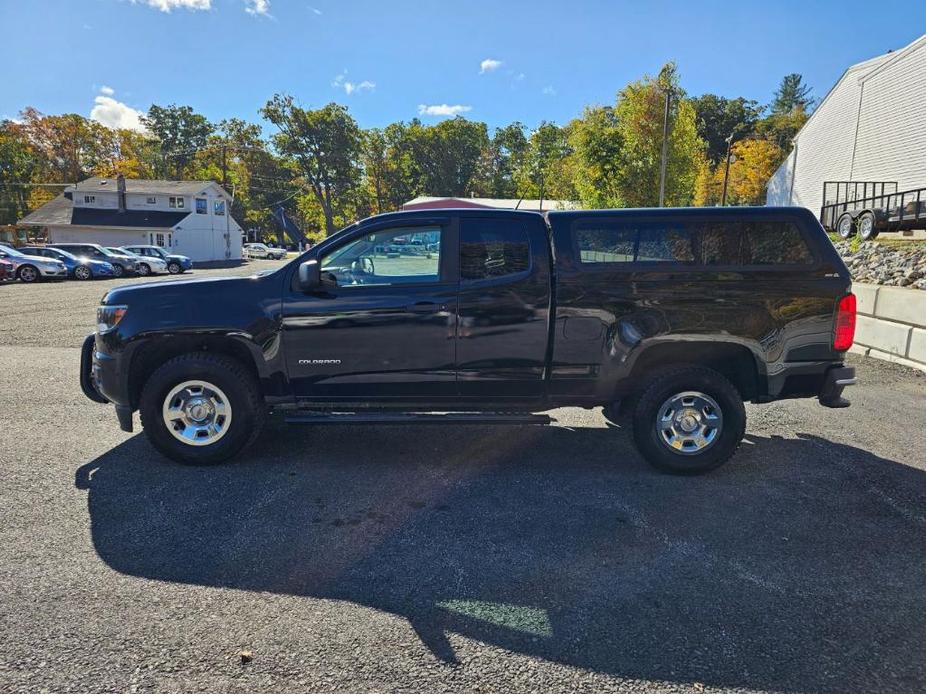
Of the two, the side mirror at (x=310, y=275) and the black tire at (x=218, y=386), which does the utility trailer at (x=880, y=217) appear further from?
the black tire at (x=218, y=386)

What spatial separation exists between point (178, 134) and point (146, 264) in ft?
227

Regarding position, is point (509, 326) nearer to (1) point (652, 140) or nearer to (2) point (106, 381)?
(2) point (106, 381)

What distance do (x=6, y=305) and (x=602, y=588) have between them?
59.9 ft

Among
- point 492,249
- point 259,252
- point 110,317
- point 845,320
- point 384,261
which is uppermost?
point 259,252

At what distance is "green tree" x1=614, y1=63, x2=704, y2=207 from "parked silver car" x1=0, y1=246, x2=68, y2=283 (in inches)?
1072

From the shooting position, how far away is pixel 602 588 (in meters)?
3.05

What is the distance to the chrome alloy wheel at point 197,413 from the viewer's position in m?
4.58

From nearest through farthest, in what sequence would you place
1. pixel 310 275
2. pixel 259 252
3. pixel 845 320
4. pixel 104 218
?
1. pixel 310 275
2. pixel 845 320
3. pixel 104 218
4. pixel 259 252

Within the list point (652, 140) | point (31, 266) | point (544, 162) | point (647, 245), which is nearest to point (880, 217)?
point (652, 140)

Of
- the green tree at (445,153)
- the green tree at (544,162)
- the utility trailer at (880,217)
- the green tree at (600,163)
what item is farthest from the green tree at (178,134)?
the utility trailer at (880,217)

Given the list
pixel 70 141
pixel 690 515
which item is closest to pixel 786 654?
pixel 690 515

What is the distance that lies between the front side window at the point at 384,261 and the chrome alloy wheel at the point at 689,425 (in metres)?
2.11

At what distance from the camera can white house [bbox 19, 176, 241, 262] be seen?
4791 centimetres

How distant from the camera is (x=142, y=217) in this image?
48.8m
